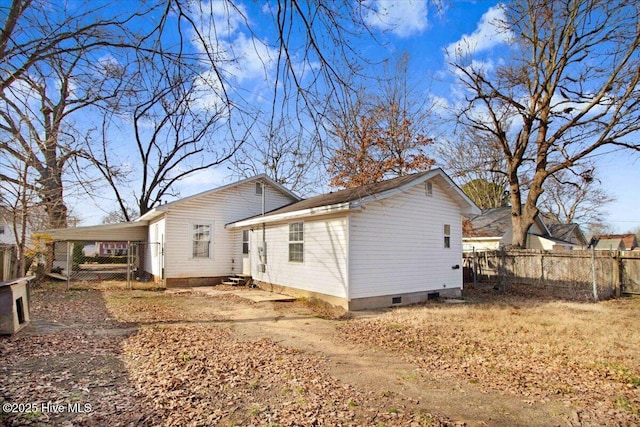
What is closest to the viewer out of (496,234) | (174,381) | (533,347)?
(174,381)

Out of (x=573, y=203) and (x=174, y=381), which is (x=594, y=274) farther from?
(x=573, y=203)

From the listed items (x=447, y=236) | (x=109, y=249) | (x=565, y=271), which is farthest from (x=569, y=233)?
(x=109, y=249)

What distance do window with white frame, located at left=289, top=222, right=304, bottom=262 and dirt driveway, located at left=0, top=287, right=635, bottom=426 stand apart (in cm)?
383

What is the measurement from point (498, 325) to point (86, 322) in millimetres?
9093

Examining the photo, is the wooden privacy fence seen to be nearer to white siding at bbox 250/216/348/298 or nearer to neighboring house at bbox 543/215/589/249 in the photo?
white siding at bbox 250/216/348/298

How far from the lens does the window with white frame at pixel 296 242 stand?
12133mm

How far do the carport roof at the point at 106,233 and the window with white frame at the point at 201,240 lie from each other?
181 inches

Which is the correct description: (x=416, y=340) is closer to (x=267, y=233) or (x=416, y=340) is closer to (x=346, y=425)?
(x=346, y=425)

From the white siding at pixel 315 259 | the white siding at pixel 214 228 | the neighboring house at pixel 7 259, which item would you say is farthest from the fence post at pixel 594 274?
the neighboring house at pixel 7 259

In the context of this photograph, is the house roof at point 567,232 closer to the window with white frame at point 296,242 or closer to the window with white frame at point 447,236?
the window with white frame at point 447,236

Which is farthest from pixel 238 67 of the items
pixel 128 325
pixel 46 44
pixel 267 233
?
pixel 267 233

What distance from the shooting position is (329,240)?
10820 millimetres

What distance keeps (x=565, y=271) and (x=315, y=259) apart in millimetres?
10208

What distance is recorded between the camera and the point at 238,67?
3.50m
